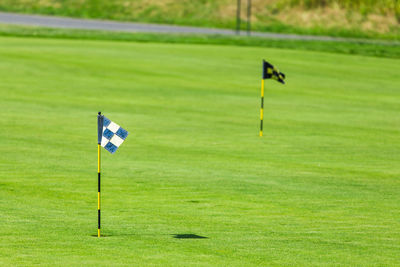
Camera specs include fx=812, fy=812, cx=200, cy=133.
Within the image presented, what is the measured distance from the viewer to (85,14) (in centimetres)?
6412

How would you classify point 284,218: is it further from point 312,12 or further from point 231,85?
point 312,12

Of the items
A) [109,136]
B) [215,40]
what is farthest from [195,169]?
[215,40]

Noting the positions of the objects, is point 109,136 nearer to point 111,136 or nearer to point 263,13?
point 111,136

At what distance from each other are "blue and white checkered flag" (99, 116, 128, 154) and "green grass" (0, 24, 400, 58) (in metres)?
34.6

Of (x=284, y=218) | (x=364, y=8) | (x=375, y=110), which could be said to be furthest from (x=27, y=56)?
(x=364, y=8)

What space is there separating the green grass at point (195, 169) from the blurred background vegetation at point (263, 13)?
93.5 feet

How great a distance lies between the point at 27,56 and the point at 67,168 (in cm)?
1909

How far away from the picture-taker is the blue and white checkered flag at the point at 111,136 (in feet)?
37.0

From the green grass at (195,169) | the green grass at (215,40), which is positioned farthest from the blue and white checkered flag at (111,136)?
the green grass at (215,40)

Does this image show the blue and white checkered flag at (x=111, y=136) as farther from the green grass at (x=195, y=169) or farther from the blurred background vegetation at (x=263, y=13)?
the blurred background vegetation at (x=263, y=13)

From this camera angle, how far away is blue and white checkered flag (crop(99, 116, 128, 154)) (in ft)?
37.0

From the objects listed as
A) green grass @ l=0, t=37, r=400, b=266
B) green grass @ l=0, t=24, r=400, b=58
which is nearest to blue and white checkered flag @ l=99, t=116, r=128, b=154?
green grass @ l=0, t=37, r=400, b=266

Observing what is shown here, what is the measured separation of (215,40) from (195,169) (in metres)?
32.1

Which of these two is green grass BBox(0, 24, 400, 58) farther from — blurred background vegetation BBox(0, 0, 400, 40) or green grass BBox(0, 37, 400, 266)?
green grass BBox(0, 37, 400, 266)
